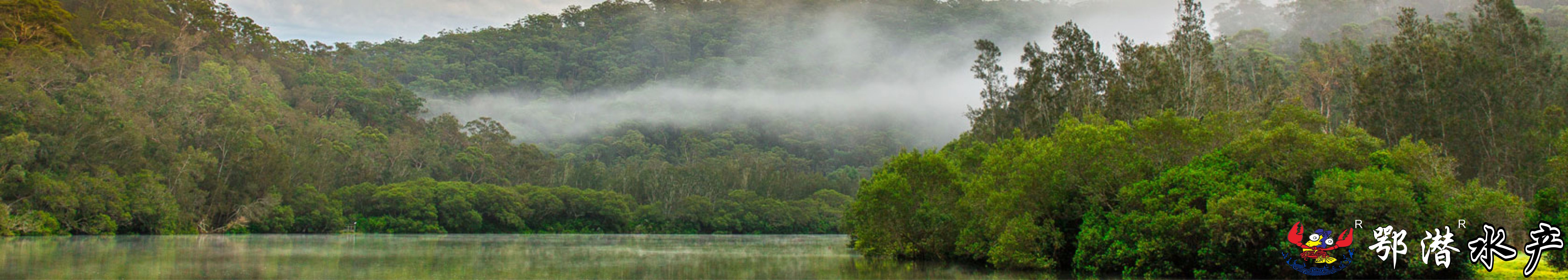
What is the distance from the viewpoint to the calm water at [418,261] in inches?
901

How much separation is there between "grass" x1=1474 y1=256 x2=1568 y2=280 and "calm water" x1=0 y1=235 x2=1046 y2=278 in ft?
33.0

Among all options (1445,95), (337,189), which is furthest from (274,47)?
(1445,95)

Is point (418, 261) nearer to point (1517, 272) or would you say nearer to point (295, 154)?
point (1517, 272)

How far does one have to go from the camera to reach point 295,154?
7719 cm

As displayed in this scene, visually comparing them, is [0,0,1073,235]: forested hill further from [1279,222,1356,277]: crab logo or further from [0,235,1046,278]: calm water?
[1279,222,1356,277]: crab logo

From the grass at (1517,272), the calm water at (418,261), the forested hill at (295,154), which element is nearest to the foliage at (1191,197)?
the grass at (1517,272)

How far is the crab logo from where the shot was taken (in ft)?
72.6

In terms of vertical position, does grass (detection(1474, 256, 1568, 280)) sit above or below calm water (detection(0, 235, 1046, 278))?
above

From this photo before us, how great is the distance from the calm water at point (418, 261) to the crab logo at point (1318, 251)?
607cm

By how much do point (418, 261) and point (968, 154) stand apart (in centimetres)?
2122

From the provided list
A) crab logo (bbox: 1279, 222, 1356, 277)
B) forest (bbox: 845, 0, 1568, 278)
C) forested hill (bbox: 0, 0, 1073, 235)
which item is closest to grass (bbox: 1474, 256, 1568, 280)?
forest (bbox: 845, 0, 1568, 278)

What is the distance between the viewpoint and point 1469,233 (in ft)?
73.6

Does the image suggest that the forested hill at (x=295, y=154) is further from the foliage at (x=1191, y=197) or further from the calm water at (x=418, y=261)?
the foliage at (x=1191, y=197)

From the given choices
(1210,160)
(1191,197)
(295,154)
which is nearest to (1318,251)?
(1191,197)
